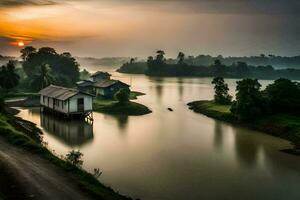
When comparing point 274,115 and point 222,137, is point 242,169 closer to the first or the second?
point 222,137

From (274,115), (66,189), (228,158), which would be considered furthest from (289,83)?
(66,189)

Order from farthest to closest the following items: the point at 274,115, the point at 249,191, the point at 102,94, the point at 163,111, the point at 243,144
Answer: the point at 102,94 → the point at 163,111 → the point at 274,115 → the point at 243,144 → the point at 249,191

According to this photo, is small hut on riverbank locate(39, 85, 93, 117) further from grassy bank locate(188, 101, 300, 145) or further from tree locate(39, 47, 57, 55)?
tree locate(39, 47, 57, 55)

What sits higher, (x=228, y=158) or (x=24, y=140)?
(x=24, y=140)

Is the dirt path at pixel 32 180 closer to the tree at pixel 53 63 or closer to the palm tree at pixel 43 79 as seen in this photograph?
the palm tree at pixel 43 79

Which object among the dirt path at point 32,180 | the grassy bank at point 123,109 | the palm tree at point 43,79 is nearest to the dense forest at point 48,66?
the palm tree at point 43,79

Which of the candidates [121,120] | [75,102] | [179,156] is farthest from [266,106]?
[75,102]
